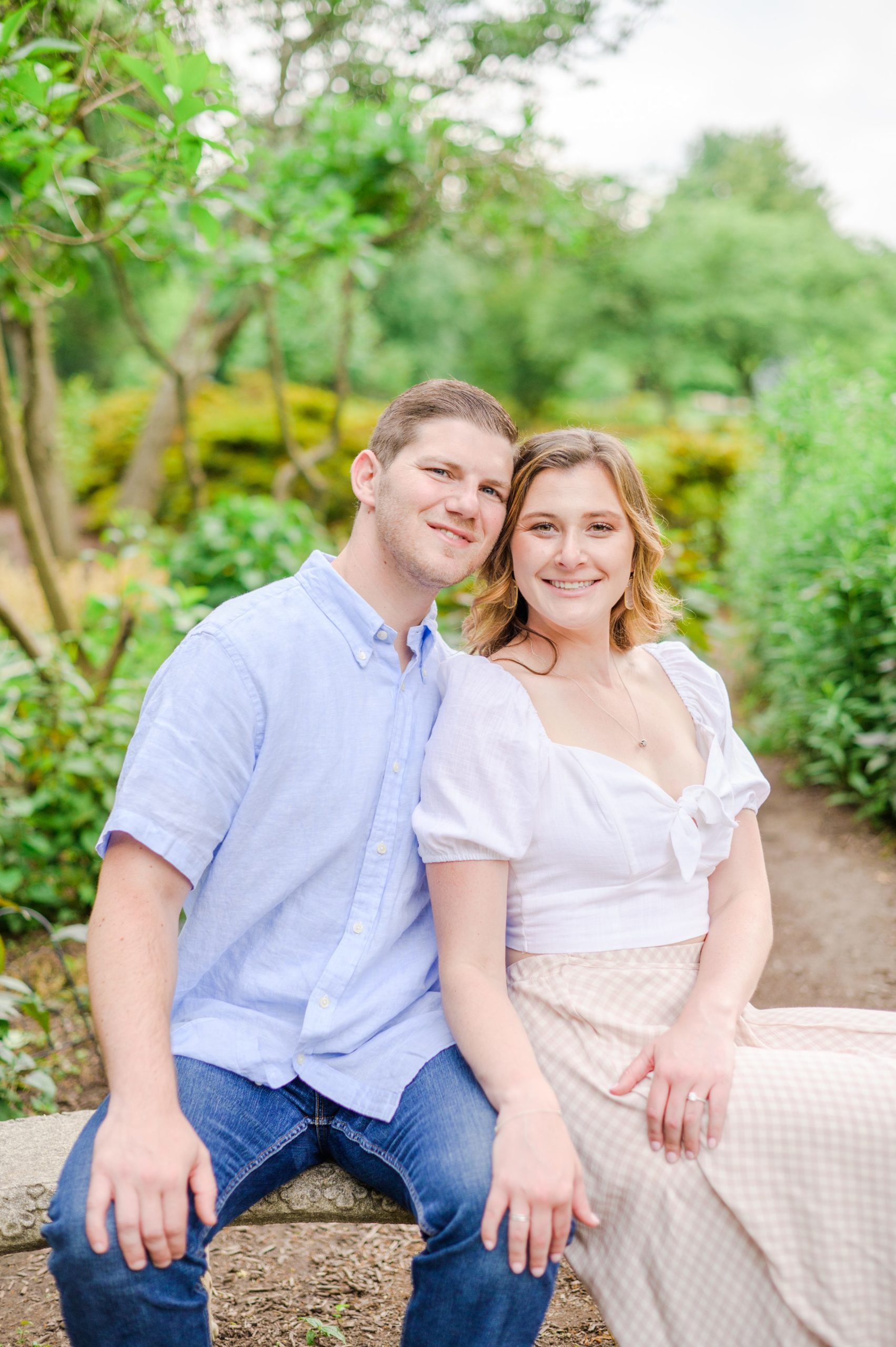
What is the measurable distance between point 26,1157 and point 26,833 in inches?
83.2

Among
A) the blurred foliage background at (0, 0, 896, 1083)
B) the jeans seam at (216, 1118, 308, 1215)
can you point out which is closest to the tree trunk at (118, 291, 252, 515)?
the blurred foliage background at (0, 0, 896, 1083)

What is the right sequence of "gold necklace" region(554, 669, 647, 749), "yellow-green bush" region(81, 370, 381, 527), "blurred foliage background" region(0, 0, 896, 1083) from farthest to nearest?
"yellow-green bush" region(81, 370, 381, 527) → "blurred foliage background" region(0, 0, 896, 1083) → "gold necklace" region(554, 669, 647, 749)

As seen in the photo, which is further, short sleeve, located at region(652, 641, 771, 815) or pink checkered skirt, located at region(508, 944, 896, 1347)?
short sleeve, located at region(652, 641, 771, 815)

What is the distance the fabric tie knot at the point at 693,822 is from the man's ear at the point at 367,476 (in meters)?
0.83

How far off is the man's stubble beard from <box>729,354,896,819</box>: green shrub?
3018mm

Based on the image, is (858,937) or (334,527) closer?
(858,937)

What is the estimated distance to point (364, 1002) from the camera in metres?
1.73

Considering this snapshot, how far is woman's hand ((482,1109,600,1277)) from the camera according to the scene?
144cm

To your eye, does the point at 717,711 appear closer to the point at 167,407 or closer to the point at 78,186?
the point at 78,186

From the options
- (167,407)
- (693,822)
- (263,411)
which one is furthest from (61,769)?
(263,411)

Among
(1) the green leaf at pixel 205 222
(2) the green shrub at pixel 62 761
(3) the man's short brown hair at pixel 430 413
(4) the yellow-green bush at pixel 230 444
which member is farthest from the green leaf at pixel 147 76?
(4) the yellow-green bush at pixel 230 444

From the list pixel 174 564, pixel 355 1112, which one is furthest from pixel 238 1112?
pixel 174 564

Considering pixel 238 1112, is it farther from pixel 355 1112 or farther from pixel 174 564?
pixel 174 564

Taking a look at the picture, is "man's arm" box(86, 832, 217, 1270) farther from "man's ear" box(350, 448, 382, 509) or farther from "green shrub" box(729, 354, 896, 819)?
"green shrub" box(729, 354, 896, 819)
